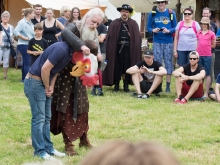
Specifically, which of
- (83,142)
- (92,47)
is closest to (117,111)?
(83,142)

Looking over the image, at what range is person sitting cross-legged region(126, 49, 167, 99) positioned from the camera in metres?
9.83

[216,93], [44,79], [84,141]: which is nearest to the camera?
[44,79]

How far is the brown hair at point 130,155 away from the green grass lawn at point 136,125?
4.14 metres

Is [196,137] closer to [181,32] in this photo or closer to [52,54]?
[52,54]

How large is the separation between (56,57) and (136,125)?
282 cm

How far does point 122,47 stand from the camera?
10.5m

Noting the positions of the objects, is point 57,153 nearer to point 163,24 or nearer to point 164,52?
point 164,52

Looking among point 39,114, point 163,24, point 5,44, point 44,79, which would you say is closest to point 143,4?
point 5,44

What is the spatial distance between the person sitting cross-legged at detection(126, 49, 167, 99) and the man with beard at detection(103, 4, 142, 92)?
0.59 metres

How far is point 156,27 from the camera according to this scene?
10.5 m

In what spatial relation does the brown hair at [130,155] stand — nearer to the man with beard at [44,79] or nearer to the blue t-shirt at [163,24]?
the man with beard at [44,79]

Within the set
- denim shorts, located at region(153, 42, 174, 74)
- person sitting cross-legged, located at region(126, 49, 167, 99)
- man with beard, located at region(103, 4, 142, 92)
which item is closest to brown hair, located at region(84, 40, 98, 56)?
person sitting cross-legged, located at region(126, 49, 167, 99)

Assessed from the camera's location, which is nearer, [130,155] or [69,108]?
[130,155]

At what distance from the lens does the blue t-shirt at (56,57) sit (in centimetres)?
471
